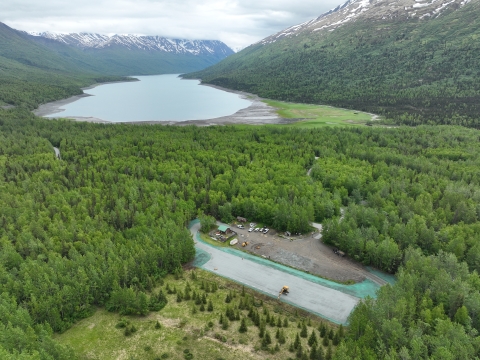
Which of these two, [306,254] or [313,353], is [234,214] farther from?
[313,353]

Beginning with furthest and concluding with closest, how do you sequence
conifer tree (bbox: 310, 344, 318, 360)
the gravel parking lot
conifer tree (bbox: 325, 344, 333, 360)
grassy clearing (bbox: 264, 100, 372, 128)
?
grassy clearing (bbox: 264, 100, 372, 128), the gravel parking lot, conifer tree (bbox: 310, 344, 318, 360), conifer tree (bbox: 325, 344, 333, 360)

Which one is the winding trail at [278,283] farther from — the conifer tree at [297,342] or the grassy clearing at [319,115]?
the grassy clearing at [319,115]

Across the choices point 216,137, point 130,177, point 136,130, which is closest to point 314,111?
point 216,137

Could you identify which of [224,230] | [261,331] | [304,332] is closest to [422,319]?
[304,332]

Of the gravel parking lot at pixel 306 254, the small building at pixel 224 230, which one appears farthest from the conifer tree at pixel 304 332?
the small building at pixel 224 230

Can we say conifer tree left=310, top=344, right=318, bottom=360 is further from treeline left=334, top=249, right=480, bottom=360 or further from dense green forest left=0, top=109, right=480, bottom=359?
dense green forest left=0, top=109, right=480, bottom=359

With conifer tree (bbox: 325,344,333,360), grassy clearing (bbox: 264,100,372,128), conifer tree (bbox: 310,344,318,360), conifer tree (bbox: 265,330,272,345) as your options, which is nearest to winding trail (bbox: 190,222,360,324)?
conifer tree (bbox: 325,344,333,360)

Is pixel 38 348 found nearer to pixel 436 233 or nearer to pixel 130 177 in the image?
pixel 130 177
